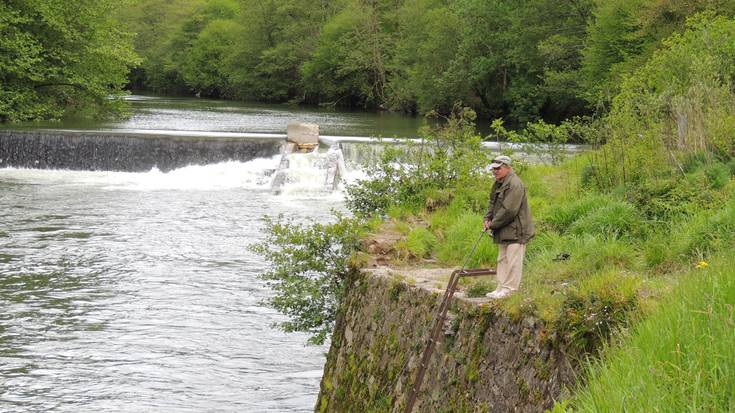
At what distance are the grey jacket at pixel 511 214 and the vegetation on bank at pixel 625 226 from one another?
427 mm

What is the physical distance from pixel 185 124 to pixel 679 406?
40.7m

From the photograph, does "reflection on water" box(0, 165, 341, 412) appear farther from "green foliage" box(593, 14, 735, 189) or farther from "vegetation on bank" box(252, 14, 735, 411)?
"green foliage" box(593, 14, 735, 189)

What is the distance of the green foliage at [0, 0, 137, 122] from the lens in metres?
34.3

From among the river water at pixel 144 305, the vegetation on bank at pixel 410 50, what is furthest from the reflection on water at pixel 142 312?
the vegetation on bank at pixel 410 50

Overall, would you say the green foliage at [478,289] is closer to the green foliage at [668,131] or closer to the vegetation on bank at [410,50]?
the green foliage at [668,131]

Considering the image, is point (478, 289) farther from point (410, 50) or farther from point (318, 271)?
point (410, 50)

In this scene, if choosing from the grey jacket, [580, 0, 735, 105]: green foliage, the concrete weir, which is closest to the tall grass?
the grey jacket

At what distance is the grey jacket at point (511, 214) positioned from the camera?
25.2 ft

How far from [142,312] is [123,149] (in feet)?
53.3

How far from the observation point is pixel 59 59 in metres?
35.6

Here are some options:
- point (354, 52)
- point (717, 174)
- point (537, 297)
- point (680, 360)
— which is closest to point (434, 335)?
point (537, 297)

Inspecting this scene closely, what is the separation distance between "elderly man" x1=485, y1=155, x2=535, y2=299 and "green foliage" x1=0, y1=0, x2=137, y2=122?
28.9 metres

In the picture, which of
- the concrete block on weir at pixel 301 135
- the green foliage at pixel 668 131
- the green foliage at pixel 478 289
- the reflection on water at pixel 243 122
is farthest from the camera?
the reflection on water at pixel 243 122

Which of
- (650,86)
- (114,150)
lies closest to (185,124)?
(114,150)
